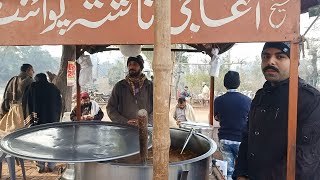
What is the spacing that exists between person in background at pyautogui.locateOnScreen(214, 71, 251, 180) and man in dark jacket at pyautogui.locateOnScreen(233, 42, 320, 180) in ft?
6.50

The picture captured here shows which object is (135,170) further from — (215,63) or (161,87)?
(215,63)

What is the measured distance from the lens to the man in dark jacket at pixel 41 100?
215 inches

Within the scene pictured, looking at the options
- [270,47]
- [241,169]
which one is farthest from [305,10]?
[241,169]

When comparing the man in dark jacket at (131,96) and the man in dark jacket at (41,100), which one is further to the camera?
the man in dark jacket at (41,100)

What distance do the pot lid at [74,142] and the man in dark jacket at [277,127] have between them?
0.91 metres

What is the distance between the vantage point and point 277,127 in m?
2.29

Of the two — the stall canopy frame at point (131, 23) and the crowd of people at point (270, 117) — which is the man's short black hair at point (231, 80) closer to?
the crowd of people at point (270, 117)

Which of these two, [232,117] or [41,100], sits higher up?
[41,100]

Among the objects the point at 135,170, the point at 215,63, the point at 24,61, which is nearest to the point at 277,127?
the point at 135,170

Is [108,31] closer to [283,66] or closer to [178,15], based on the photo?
[178,15]

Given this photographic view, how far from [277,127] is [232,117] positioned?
2347 millimetres

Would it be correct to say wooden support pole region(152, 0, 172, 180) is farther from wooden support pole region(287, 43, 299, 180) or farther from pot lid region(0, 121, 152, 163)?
wooden support pole region(287, 43, 299, 180)

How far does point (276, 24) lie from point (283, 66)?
0.57 metres

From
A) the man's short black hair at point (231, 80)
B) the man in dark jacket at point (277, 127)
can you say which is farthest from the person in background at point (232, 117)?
the man in dark jacket at point (277, 127)
